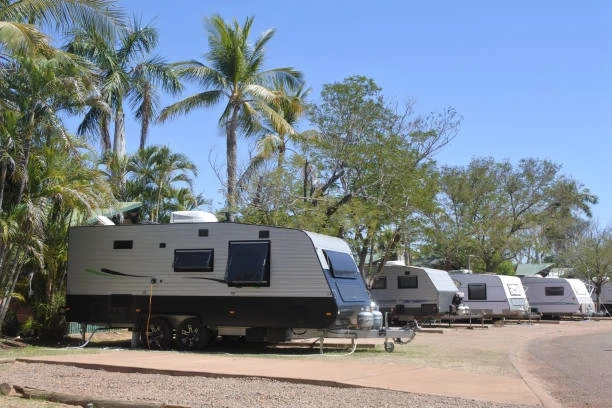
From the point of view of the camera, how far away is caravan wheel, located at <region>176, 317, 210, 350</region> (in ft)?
51.5

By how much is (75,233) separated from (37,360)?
4993mm

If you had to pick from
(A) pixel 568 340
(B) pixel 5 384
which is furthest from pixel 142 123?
(B) pixel 5 384

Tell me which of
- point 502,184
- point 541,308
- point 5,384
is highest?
point 502,184

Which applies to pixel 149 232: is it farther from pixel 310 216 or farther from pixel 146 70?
pixel 146 70

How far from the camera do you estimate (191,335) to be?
1580 centimetres

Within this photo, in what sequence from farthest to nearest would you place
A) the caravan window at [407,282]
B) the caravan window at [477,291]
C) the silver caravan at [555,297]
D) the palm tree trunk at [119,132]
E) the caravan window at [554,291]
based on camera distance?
the caravan window at [554,291], the silver caravan at [555,297], the caravan window at [477,291], the palm tree trunk at [119,132], the caravan window at [407,282]

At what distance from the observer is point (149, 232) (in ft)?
53.3

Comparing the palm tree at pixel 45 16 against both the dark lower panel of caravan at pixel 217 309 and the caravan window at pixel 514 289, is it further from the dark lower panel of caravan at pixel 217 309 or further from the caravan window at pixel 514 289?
the caravan window at pixel 514 289

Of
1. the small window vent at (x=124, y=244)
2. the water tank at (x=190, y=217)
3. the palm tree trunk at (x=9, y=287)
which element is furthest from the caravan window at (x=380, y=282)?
the palm tree trunk at (x=9, y=287)

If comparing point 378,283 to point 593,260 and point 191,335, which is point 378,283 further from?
point 593,260

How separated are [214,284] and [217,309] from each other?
1.76 feet

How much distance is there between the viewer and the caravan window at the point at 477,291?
102ft

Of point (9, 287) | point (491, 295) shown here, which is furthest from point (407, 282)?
point (9, 287)

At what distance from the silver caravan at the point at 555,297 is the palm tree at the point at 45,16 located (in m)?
26.8
